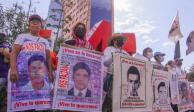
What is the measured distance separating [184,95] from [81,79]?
3.66 meters

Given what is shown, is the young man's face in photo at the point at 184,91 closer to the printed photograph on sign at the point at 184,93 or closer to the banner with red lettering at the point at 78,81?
the printed photograph on sign at the point at 184,93

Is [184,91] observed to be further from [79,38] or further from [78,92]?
[78,92]

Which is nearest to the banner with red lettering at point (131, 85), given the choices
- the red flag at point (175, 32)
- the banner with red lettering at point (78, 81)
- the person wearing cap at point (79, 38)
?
the banner with red lettering at point (78, 81)

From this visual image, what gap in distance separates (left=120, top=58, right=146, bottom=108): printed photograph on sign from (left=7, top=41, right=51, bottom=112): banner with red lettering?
1661 millimetres

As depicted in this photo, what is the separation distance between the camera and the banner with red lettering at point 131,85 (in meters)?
6.97

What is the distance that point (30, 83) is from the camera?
227 inches

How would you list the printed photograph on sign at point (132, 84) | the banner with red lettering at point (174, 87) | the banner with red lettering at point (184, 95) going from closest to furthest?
the printed photograph on sign at point (132, 84), the banner with red lettering at point (174, 87), the banner with red lettering at point (184, 95)

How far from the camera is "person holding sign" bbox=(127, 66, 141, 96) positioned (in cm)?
723

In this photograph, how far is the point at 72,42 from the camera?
21.9 feet

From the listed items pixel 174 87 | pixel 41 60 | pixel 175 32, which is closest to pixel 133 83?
pixel 174 87

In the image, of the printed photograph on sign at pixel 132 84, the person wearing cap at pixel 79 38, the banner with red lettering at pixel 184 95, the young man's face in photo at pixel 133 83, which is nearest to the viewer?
the person wearing cap at pixel 79 38

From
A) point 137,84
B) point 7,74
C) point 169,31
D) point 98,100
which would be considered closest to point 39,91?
point 7,74

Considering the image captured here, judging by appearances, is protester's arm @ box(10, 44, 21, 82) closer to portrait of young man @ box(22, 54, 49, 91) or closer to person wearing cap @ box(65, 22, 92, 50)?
portrait of young man @ box(22, 54, 49, 91)

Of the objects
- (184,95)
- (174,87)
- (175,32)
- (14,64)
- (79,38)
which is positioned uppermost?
(175,32)
